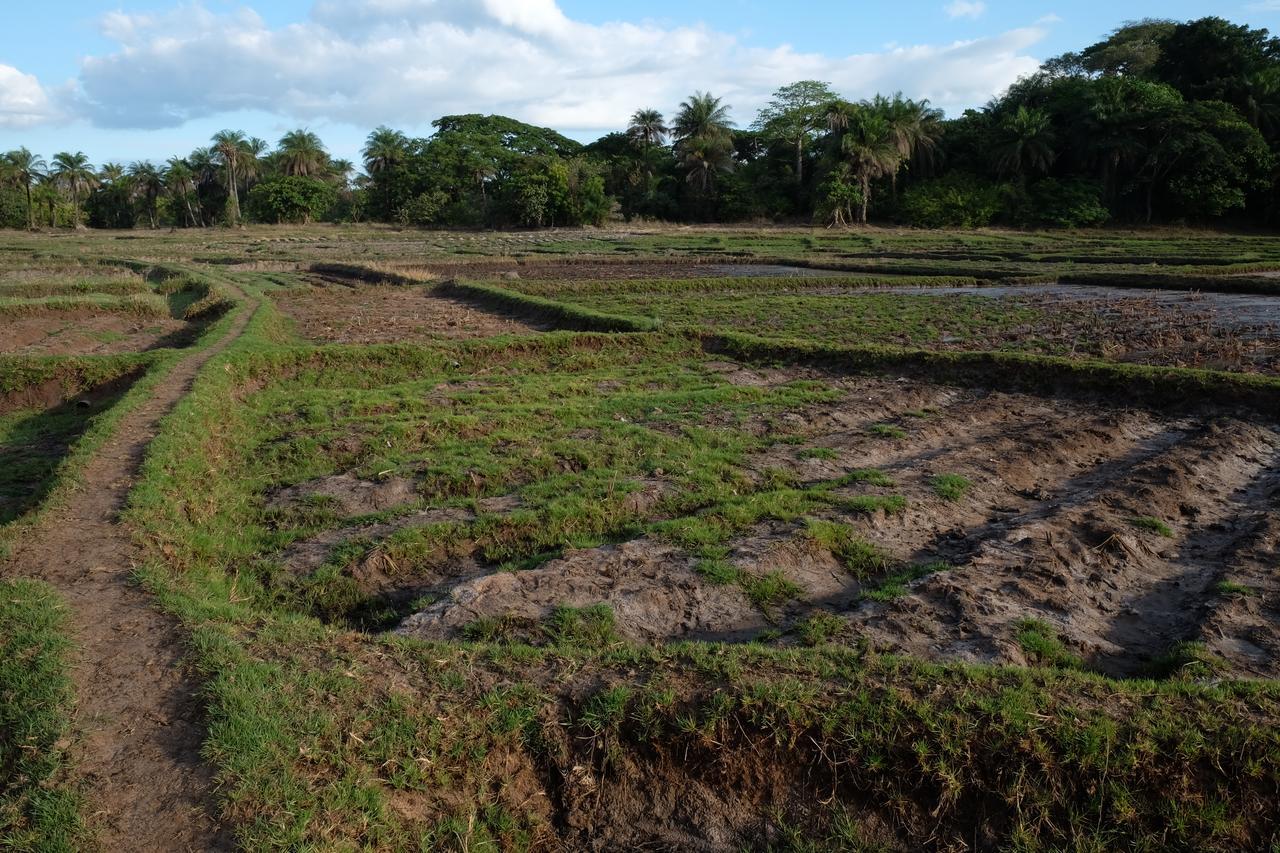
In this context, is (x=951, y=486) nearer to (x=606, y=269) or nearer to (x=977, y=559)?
(x=977, y=559)

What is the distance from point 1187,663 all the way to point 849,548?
269cm

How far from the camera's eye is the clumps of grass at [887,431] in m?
10.7

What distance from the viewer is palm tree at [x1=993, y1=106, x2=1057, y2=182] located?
184ft

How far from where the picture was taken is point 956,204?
56.7m

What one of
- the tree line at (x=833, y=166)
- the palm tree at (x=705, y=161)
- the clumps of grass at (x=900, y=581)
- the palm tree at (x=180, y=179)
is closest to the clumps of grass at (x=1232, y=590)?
the clumps of grass at (x=900, y=581)

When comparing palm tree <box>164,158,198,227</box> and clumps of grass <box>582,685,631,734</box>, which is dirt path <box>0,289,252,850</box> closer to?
clumps of grass <box>582,685,631,734</box>

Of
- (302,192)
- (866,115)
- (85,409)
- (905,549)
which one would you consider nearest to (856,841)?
(905,549)

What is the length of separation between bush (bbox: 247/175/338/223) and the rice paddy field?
66.0 meters

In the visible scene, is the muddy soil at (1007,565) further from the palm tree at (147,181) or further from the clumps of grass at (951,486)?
the palm tree at (147,181)

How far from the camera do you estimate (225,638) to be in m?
5.39

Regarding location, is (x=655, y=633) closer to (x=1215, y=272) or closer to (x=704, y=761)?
(x=704, y=761)

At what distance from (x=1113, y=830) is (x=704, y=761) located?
2.09 metres

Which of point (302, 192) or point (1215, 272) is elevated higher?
point (302, 192)

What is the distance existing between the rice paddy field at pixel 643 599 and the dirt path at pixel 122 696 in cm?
2
